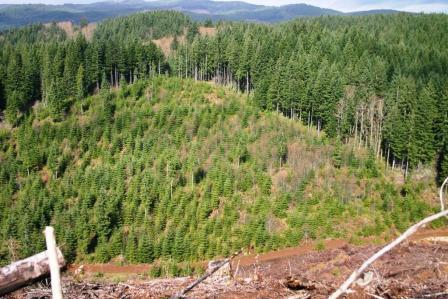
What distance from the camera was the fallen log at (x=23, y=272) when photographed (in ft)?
12.8

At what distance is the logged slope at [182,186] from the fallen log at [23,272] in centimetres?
2946

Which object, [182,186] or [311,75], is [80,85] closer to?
[182,186]

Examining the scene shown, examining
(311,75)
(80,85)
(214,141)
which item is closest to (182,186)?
(214,141)

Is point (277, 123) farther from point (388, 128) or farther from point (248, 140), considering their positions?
point (388, 128)

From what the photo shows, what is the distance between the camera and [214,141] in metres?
45.4

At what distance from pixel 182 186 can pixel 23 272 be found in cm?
3643

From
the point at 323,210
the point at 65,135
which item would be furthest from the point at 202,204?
the point at 65,135

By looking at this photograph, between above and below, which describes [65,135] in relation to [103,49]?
below

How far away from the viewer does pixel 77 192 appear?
134 ft

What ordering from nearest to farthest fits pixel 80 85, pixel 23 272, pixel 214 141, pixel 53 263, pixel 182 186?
pixel 53 263 → pixel 23 272 → pixel 182 186 → pixel 214 141 → pixel 80 85

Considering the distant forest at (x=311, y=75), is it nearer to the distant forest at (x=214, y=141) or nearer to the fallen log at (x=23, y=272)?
the distant forest at (x=214, y=141)

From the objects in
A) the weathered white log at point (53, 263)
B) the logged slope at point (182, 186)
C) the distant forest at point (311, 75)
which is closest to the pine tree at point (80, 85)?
the distant forest at point (311, 75)

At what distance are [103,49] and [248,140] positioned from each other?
31.1 m

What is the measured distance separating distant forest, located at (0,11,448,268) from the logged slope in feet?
0.51
